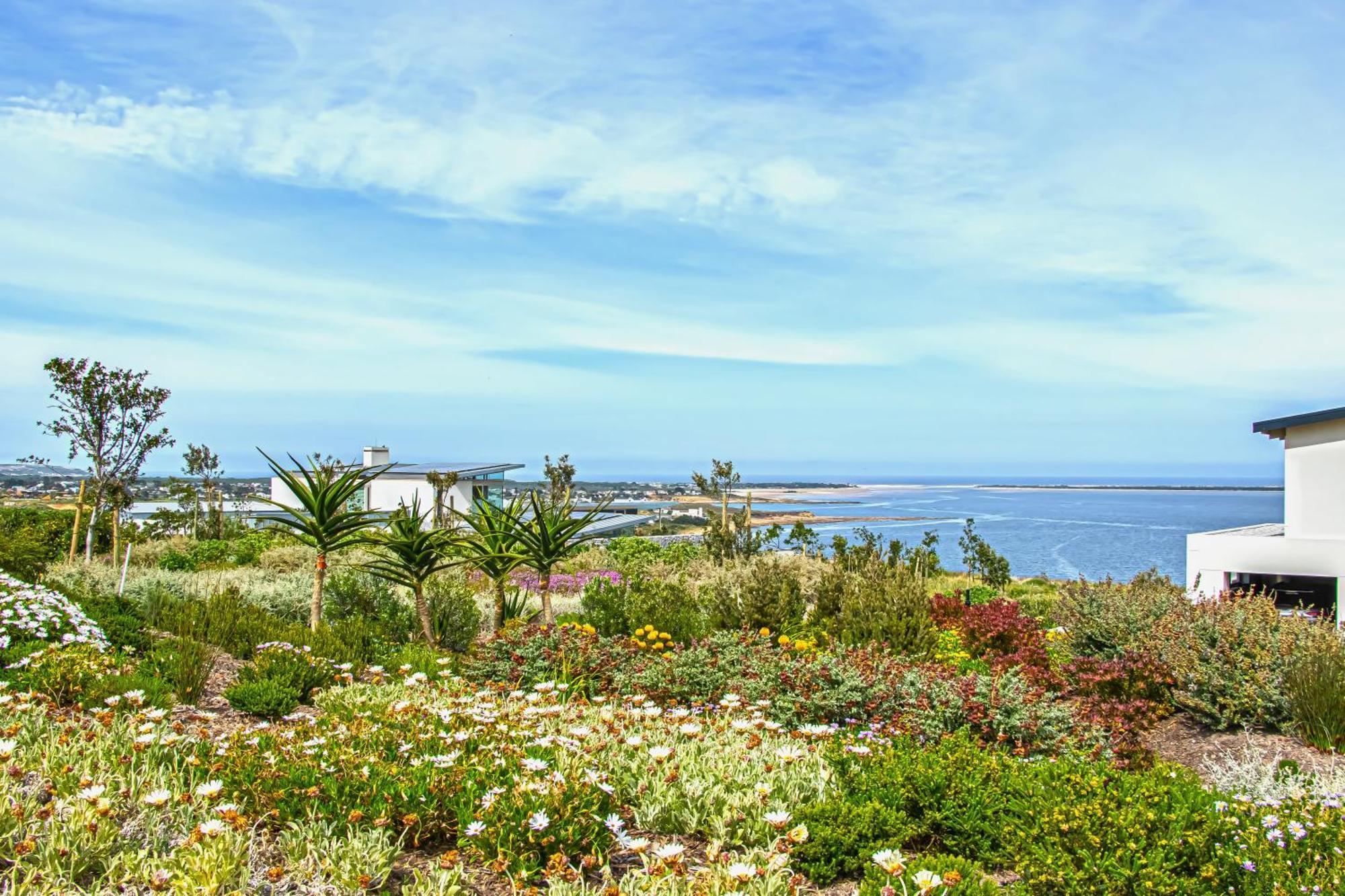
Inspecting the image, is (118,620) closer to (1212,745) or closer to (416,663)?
(416,663)

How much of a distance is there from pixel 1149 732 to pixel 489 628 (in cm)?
790

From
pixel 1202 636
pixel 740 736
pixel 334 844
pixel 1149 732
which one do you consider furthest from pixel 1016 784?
pixel 1202 636

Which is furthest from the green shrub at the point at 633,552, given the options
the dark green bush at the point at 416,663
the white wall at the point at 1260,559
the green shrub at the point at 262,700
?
the green shrub at the point at 262,700

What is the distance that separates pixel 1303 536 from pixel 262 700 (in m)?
15.8

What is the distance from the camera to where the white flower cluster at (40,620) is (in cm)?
755

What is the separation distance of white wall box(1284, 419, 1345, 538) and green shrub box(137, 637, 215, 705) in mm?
15769

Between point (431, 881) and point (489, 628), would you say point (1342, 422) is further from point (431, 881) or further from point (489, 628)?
point (431, 881)

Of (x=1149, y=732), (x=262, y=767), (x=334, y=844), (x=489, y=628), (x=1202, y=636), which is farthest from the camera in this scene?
(x=489, y=628)

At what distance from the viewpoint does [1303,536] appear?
595 inches

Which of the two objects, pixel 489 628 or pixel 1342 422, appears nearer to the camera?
pixel 489 628

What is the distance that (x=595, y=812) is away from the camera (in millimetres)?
3826

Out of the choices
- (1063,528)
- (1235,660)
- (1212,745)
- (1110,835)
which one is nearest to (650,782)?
(1110,835)

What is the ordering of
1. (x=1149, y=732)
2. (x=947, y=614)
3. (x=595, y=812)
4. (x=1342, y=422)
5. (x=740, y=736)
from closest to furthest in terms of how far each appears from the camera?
(x=595, y=812) < (x=740, y=736) < (x=1149, y=732) < (x=947, y=614) < (x=1342, y=422)

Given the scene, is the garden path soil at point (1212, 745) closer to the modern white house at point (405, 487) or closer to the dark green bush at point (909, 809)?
the dark green bush at point (909, 809)
